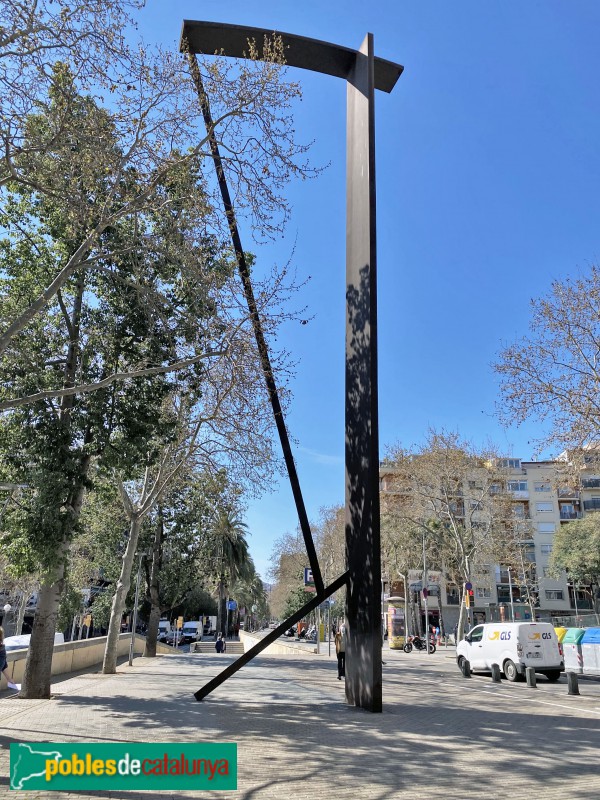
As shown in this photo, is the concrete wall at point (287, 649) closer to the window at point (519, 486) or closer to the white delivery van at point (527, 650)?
the white delivery van at point (527, 650)

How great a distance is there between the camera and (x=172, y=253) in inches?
428

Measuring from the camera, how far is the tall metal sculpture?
11.4m

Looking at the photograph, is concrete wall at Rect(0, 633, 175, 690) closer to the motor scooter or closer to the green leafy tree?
the green leafy tree

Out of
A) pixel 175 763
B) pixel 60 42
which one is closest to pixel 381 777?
pixel 175 763


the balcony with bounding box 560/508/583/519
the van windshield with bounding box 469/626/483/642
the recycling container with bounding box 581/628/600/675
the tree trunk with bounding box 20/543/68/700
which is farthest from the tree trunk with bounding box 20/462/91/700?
the balcony with bounding box 560/508/583/519

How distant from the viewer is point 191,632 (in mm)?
62188

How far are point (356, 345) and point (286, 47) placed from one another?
21.2 feet

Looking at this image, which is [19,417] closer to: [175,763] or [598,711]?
[175,763]

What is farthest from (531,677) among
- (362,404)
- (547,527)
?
(547,527)

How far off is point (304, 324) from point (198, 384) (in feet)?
11.9

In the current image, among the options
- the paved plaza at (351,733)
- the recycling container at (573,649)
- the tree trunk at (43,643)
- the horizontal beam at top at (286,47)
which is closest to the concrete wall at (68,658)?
the paved plaza at (351,733)

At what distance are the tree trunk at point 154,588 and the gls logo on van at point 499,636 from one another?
1538cm

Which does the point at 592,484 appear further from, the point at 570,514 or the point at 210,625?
the point at 210,625

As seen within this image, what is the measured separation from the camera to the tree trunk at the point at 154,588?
1119 inches
